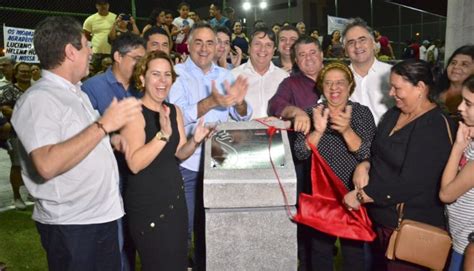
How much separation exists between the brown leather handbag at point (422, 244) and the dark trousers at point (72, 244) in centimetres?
181

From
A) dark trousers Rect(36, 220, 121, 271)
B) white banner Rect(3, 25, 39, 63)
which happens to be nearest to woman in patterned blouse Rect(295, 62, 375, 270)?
dark trousers Rect(36, 220, 121, 271)

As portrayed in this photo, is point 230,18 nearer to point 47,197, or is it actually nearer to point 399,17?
point 47,197

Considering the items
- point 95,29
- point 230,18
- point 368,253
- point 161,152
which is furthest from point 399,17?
point 161,152

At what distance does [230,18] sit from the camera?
10914mm

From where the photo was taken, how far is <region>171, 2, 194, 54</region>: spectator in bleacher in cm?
836

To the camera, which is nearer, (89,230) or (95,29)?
(89,230)

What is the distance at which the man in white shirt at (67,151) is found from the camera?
2.28 m

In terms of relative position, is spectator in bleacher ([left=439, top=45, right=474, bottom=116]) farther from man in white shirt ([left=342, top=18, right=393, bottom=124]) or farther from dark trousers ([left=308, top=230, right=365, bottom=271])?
dark trousers ([left=308, top=230, right=365, bottom=271])

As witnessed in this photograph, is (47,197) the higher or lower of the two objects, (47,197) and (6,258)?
the higher

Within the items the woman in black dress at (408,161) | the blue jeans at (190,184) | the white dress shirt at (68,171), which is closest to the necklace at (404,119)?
the woman in black dress at (408,161)

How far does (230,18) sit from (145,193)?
8730 millimetres

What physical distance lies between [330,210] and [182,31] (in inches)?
260

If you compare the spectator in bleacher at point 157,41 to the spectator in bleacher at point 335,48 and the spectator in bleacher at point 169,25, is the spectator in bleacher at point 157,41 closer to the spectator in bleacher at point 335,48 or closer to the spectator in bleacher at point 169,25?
the spectator in bleacher at point 169,25

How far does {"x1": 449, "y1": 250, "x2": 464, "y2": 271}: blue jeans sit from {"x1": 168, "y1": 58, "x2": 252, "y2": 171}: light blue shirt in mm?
1954
